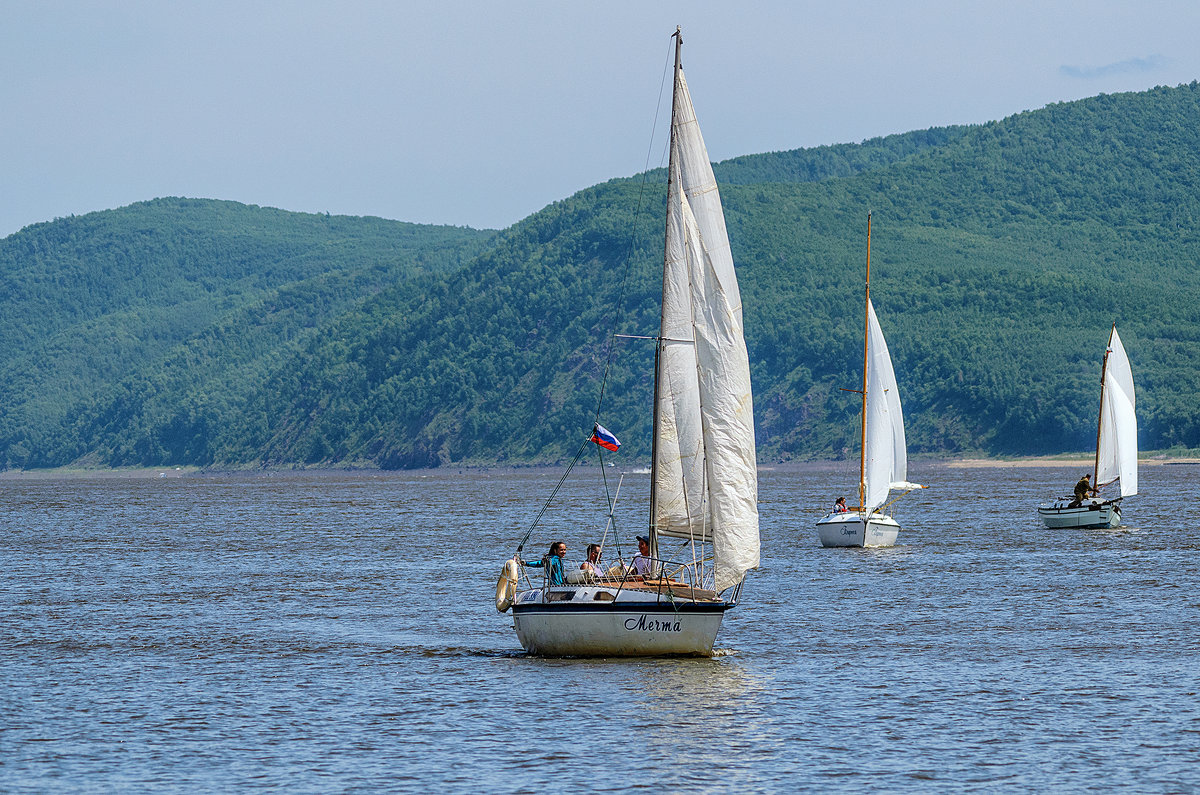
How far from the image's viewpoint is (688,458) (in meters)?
Answer: 34.4

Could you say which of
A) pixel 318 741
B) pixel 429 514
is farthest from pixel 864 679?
pixel 429 514

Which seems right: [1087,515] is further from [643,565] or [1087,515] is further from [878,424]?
[643,565]

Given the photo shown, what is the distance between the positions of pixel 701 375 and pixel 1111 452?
53236 mm

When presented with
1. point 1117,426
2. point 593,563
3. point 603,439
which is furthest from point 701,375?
point 1117,426

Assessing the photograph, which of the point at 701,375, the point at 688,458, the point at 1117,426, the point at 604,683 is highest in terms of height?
the point at 701,375

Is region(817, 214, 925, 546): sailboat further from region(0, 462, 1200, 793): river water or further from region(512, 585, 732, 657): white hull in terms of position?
region(512, 585, 732, 657): white hull

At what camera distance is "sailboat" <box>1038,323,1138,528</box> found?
7919 centimetres

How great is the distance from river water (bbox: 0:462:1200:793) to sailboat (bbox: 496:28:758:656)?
85 cm

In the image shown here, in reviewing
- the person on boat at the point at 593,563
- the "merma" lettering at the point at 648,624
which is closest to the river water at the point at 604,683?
the "merma" lettering at the point at 648,624

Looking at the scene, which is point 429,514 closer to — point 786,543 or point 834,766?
point 786,543

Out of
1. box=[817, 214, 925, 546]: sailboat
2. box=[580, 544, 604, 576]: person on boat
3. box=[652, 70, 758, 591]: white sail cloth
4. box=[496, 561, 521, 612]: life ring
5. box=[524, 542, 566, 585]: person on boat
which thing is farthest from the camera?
box=[817, 214, 925, 546]: sailboat

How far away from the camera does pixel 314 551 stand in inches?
2977

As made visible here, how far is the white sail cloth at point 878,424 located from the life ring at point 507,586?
3675 cm

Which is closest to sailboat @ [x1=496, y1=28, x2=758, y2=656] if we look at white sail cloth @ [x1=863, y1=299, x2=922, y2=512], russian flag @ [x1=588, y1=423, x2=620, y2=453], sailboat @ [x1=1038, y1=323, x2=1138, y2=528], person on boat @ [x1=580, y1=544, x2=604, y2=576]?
person on boat @ [x1=580, y1=544, x2=604, y2=576]
